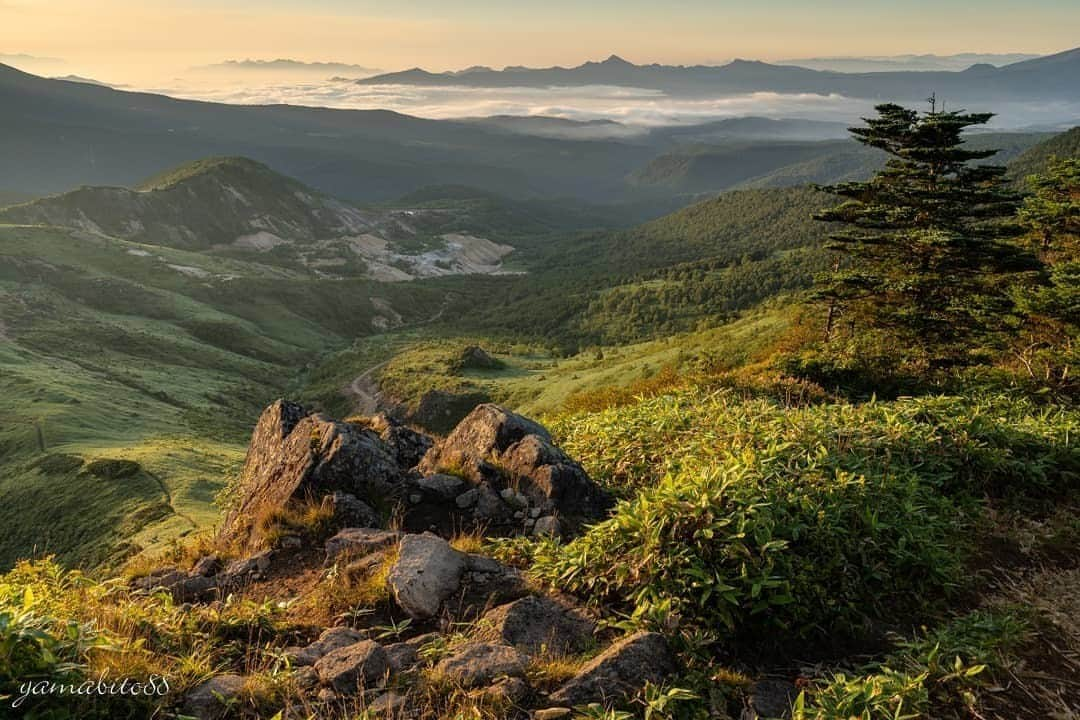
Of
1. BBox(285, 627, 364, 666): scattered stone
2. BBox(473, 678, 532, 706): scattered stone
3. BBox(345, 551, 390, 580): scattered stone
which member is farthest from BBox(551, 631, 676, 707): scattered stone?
BBox(345, 551, 390, 580): scattered stone

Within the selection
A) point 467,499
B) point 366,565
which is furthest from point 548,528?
point 366,565

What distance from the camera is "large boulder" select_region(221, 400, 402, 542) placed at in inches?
451

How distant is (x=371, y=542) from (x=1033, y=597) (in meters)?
9.41

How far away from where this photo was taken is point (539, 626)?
7.24 m

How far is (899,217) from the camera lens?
30.8 meters

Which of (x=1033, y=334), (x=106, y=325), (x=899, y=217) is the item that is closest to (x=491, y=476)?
(x=899, y=217)

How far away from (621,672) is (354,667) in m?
2.76

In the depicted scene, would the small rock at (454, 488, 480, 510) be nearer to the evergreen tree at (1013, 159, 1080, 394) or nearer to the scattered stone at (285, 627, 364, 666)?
the scattered stone at (285, 627, 364, 666)

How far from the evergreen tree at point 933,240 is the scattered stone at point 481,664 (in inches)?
1152

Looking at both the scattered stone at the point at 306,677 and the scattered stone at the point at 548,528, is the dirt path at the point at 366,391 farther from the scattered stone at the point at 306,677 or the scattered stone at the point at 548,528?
the scattered stone at the point at 306,677

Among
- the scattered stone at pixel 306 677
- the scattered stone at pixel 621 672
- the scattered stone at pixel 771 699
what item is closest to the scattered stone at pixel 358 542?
the scattered stone at pixel 306 677

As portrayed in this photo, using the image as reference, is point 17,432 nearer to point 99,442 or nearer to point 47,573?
point 99,442

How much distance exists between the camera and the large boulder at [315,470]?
11.5 metres

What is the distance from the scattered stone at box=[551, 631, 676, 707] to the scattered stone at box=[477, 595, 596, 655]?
1.91 feet
